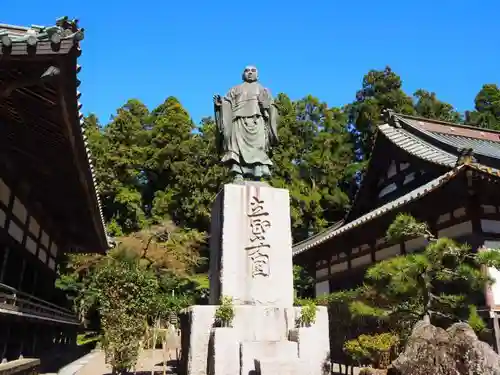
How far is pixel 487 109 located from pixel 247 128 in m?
33.1

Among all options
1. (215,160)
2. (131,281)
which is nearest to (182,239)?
(215,160)

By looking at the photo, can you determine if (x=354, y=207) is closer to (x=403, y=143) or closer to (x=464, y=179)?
(x=403, y=143)

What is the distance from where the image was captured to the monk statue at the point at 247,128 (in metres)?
8.14

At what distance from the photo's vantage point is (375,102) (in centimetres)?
3262

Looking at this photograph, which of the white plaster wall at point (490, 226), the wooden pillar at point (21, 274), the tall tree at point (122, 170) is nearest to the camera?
the white plaster wall at point (490, 226)

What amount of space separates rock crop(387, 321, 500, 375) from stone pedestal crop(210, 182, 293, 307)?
2.96 metres

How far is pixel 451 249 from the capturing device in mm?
7059

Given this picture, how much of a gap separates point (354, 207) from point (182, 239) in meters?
10.7

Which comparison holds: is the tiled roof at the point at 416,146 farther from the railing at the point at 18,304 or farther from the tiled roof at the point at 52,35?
the railing at the point at 18,304

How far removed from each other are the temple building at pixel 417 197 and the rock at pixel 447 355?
6036 mm

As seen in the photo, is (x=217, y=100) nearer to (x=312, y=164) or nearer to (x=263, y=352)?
(x=263, y=352)

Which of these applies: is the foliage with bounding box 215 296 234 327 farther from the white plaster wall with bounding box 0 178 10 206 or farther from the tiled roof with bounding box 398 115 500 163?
the tiled roof with bounding box 398 115 500 163

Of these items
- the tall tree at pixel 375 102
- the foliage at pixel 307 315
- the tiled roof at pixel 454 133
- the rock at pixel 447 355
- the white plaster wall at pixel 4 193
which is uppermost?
the tall tree at pixel 375 102

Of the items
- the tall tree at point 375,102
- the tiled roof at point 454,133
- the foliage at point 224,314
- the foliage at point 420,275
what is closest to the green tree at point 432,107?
the tall tree at point 375,102
